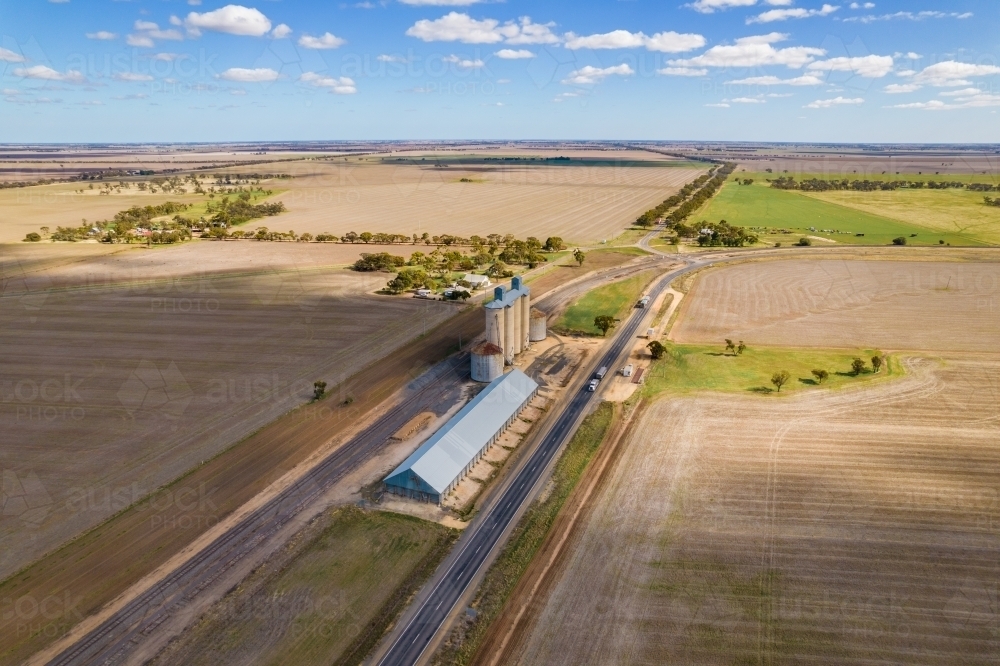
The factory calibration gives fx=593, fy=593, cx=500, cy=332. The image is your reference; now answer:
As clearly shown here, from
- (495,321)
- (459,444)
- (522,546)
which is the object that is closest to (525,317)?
(495,321)

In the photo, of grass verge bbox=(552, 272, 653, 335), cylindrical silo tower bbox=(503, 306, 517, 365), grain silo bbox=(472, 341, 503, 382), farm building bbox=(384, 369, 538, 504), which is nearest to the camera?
farm building bbox=(384, 369, 538, 504)

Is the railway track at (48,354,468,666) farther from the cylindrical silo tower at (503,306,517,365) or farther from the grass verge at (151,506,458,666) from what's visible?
the cylindrical silo tower at (503,306,517,365)

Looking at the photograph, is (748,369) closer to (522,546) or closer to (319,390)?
(522,546)

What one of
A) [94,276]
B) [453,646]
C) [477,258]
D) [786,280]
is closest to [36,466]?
[453,646]

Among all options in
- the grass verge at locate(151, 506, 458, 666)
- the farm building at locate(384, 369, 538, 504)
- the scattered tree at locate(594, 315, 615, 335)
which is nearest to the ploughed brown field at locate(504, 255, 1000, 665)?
the grass verge at locate(151, 506, 458, 666)

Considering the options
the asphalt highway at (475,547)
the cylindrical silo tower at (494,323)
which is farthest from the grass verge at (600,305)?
the asphalt highway at (475,547)

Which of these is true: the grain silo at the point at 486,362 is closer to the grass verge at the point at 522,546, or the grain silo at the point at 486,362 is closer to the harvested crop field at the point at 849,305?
the grass verge at the point at 522,546
